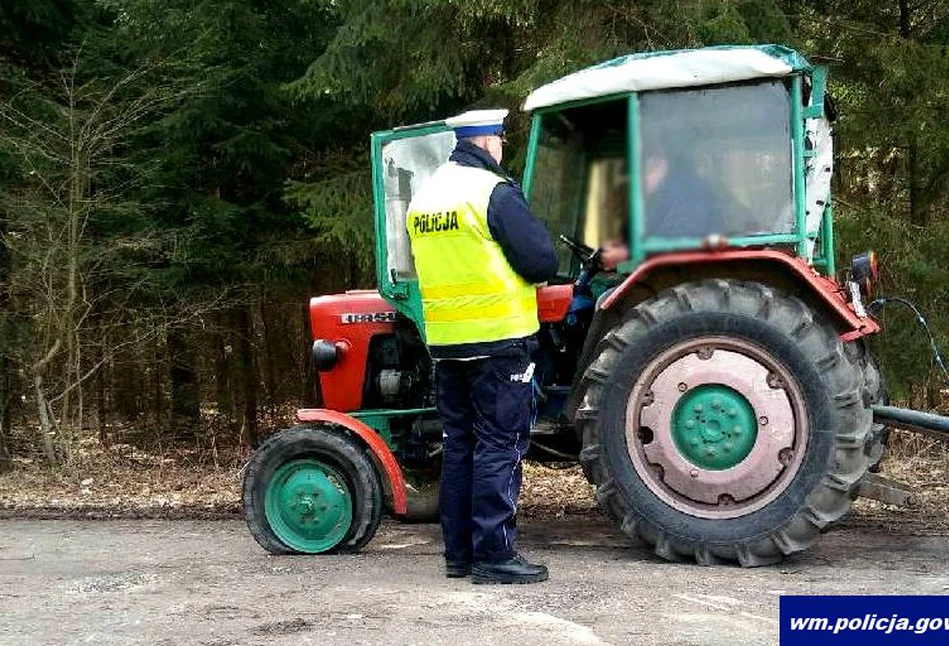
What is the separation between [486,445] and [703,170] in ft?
11.5

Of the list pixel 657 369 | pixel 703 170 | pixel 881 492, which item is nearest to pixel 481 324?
pixel 657 369

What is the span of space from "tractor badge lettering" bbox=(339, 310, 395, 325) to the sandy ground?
1233mm

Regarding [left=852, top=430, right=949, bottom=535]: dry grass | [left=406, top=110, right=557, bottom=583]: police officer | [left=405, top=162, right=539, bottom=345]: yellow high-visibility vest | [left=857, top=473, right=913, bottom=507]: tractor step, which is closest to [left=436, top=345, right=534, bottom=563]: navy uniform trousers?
[left=406, top=110, right=557, bottom=583]: police officer

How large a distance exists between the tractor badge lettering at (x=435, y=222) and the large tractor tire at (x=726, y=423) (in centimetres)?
99

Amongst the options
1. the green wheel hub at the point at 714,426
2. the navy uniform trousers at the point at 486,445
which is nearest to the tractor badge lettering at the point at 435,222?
the navy uniform trousers at the point at 486,445

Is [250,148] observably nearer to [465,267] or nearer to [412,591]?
[465,267]

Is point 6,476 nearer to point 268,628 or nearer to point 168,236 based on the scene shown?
point 168,236

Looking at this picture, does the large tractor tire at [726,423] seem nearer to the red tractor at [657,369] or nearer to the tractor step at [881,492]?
the red tractor at [657,369]

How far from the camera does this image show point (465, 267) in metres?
4.86

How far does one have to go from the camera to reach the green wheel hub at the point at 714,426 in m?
5.19

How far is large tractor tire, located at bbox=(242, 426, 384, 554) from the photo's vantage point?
582cm

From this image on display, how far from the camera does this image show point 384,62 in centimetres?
1003

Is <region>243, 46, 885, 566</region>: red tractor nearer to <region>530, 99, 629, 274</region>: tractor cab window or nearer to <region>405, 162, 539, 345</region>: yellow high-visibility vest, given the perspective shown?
<region>530, 99, 629, 274</region>: tractor cab window

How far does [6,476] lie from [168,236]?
279cm
